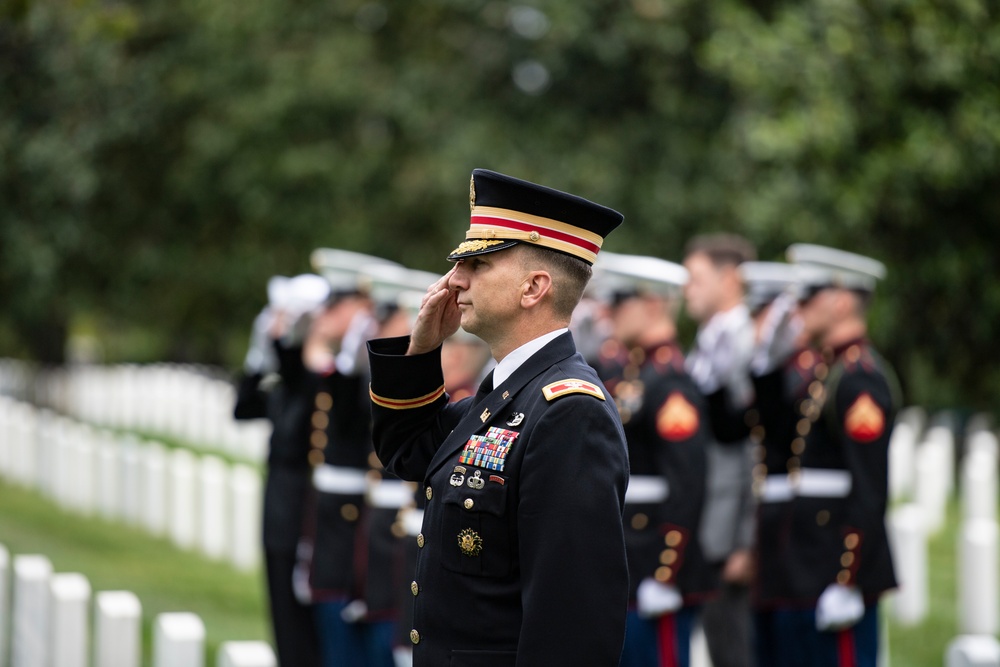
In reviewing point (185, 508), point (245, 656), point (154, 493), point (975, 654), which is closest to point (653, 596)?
point (975, 654)

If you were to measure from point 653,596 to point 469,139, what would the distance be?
11.9 m

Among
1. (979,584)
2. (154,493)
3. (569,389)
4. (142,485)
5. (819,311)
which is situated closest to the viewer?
(569,389)

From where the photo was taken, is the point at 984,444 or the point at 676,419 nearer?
the point at 676,419

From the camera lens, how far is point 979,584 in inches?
318

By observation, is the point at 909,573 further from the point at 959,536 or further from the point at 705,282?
the point at 705,282

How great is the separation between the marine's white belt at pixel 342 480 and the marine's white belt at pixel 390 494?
1.75ft

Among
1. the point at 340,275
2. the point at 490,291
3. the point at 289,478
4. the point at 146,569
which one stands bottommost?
the point at 146,569

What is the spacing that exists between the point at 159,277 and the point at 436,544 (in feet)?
59.1

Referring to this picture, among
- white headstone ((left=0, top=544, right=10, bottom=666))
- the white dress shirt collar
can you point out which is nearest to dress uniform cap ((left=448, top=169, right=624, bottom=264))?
the white dress shirt collar

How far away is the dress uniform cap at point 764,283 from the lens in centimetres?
709

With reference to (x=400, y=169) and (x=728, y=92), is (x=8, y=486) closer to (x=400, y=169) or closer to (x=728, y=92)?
(x=400, y=169)

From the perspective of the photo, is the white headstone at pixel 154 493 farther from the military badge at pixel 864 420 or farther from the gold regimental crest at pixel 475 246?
the gold regimental crest at pixel 475 246

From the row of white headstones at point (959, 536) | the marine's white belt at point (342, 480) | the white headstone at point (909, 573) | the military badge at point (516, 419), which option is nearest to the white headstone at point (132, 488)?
the marine's white belt at point (342, 480)

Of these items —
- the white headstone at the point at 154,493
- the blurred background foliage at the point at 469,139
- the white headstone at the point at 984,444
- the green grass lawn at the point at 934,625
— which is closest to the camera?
the green grass lawn at the point at 934,625
